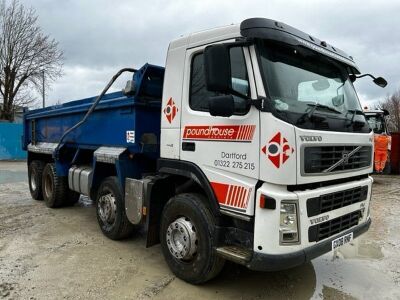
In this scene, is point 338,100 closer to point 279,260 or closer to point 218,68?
point 218,68

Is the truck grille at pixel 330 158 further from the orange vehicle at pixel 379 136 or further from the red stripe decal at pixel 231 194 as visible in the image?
the orange vehicle at pixel 379 136

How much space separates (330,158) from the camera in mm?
3797

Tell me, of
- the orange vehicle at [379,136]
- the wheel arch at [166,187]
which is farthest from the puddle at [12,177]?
the orange vehicle at [379,136]

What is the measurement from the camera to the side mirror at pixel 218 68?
3.43 metres

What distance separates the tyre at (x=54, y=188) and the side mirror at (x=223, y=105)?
5233 mm

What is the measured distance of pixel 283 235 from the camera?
350 cm

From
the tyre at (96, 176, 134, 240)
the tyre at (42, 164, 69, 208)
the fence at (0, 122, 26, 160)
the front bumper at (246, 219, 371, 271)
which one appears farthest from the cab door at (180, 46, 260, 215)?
the fence at (0, 122, 26, 160)

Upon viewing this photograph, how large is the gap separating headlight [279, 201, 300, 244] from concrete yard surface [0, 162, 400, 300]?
945 mm

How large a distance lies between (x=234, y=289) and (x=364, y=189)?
185 centimetres

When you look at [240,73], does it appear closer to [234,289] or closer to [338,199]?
[338,199]

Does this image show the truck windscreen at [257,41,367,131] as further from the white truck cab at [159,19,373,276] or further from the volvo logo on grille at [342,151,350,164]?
the volvo logo on grille at [342,151,350,164]

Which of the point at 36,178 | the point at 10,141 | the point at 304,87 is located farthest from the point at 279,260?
the point at 10,141

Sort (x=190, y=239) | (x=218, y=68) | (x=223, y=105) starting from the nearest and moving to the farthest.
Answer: (x=218, y=68) < (x=223, y=105) < (x=190, y=239)

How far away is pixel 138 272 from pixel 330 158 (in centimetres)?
259
